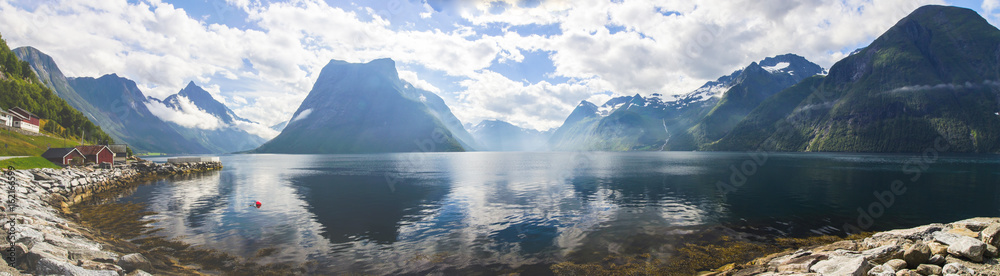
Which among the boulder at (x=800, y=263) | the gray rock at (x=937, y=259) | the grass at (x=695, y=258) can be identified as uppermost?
the gray rock at (x=937, y=259)

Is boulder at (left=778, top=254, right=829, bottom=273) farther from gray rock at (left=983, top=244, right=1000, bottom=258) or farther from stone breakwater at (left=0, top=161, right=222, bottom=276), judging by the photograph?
stone breakwater at (left=0, top=161, right=222, bottom=276)

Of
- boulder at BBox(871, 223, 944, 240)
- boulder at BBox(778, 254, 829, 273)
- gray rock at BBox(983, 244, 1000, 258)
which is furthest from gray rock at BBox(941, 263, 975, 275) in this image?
boulder at BBox(871, 223, 944, 240)

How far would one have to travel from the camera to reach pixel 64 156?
249 ft

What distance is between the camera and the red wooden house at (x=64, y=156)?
75.1 m

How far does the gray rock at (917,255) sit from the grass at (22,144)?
463 ft

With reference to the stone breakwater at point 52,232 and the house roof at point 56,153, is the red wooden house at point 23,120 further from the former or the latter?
the stone breakwater at point 52,232

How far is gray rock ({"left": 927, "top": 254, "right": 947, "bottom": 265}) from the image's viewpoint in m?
16.4

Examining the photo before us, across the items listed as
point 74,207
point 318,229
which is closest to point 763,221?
point 318,229

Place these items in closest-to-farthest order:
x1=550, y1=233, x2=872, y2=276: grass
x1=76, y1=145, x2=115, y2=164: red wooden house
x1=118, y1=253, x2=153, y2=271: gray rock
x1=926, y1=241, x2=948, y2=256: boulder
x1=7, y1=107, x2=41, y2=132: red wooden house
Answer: x1=926, y1=241, x2=948, y2=256: boulder < x1=118, y1=253, x2=153, y2=271: gray rock < x1=550, y1=233, x2=872, y2=276: grass < x1=76, y1=145, x2=115, y2=164: red wooden house < x1=7, y1=107, x2=41, y2=132: red wooden house

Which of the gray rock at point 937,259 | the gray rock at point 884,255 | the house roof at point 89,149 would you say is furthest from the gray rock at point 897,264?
the house roof at point 89,149

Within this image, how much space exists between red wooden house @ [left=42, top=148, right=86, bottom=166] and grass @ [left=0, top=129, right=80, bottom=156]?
50.9 ft

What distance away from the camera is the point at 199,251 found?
27391mm

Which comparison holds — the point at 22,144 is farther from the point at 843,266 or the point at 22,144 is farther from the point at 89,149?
the point at 843,266

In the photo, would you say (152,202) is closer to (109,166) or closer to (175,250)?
(175,250)
